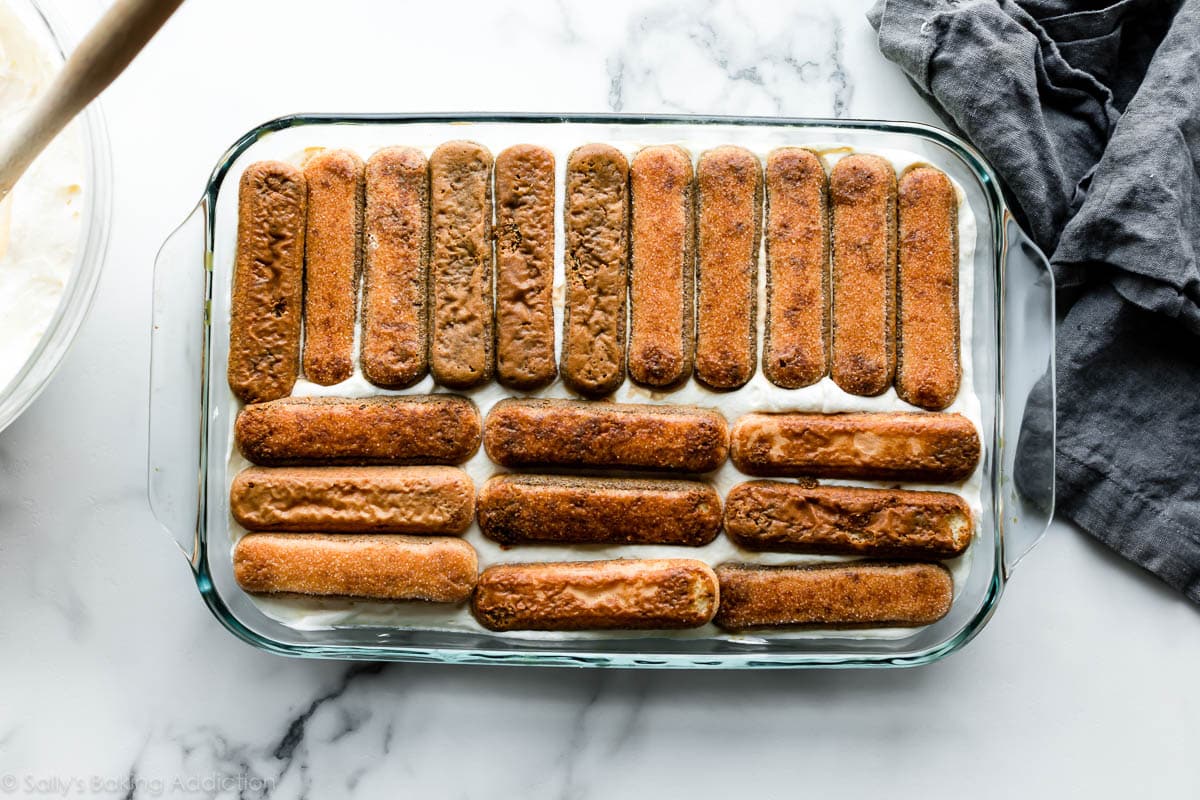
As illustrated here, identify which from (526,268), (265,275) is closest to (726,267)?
(526,268)

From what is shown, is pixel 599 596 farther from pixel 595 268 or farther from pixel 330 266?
pixel 330 266

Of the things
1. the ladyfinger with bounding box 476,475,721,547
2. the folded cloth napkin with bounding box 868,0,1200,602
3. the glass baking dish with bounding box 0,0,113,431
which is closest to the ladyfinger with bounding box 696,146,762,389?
the ladyfinger with bounding box 476,475,721,547

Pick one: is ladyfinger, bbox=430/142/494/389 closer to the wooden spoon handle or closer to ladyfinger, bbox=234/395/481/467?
ladyfinger, bbox=234/395/481/467

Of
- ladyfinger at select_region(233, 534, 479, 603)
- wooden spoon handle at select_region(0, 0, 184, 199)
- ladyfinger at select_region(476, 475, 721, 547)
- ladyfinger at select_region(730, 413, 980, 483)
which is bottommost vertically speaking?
ladyfinger at select_region(730, 413, 980, 483)

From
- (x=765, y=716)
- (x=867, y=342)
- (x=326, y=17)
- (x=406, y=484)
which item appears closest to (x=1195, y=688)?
(x=765, y=716)

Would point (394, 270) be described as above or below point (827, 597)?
above

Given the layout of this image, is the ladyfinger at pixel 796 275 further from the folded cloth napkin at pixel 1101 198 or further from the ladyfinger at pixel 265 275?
the ladyfinger at pixel 265 275

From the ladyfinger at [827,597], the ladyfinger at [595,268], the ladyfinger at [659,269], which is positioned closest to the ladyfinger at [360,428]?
the ladyfinger at [595,268]
